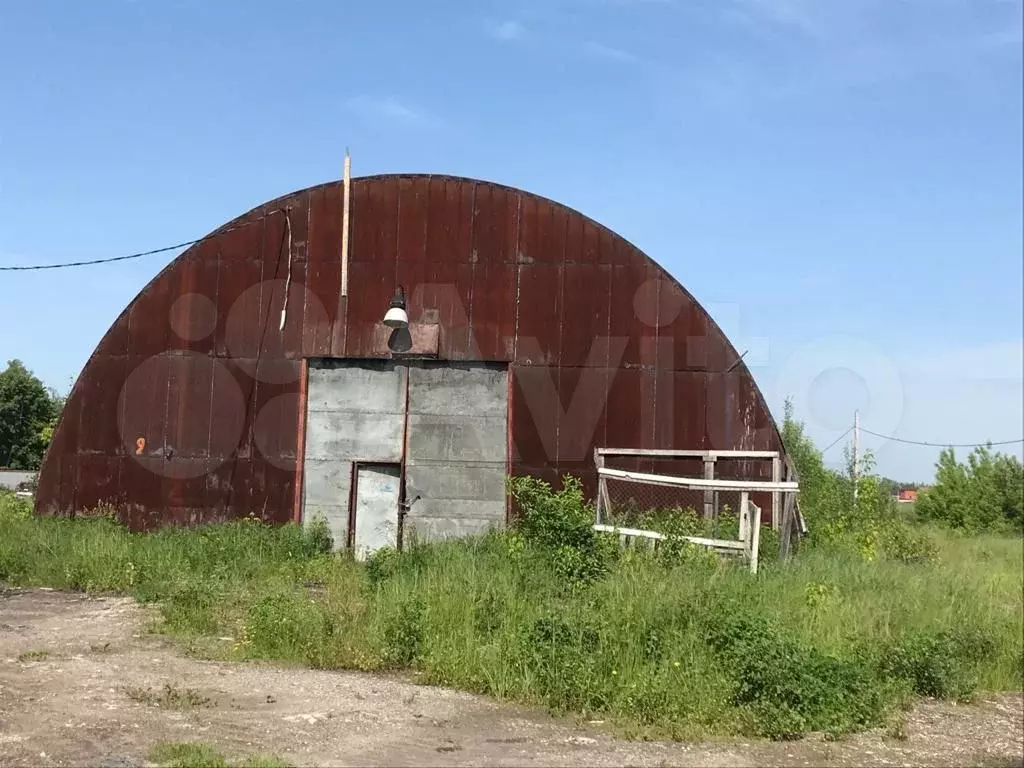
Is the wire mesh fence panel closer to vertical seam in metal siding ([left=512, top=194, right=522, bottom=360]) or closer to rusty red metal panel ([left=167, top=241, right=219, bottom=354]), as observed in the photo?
vertical seam in metal siding ([left=512, top=194, right=522, bottom=360])

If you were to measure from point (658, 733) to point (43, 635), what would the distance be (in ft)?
→ 22.5

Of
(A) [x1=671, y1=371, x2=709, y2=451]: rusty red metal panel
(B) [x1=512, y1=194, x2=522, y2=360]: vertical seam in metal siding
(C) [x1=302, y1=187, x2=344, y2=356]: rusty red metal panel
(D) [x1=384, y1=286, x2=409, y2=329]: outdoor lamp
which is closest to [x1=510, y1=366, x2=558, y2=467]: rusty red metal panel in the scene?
(B) [x1=512, y1=194, x2=522, y2=360]: vertical seam in metal siding

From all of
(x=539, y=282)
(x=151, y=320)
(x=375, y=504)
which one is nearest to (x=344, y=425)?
(x=375, y=504)

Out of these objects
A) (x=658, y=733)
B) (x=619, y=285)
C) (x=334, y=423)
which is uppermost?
(x=619, y=285)

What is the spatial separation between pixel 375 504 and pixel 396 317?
351cm

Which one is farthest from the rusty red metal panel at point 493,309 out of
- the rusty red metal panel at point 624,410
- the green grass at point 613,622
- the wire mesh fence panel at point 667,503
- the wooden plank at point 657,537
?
the wooden plank at point 657,537

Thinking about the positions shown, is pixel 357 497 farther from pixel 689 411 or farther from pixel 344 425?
pixel 689 411

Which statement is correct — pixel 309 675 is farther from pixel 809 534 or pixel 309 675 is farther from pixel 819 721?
pixel 809 534

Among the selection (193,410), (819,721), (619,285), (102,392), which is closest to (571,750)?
(819,721)

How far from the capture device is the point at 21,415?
59.6 meters

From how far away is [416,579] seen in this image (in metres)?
10.7

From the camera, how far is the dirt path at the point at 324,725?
636cm

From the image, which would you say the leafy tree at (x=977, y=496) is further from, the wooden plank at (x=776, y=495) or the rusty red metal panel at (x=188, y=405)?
the rusty red metal panel at (x=188, y=405)

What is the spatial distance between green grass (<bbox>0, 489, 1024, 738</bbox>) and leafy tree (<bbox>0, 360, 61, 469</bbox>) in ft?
168
